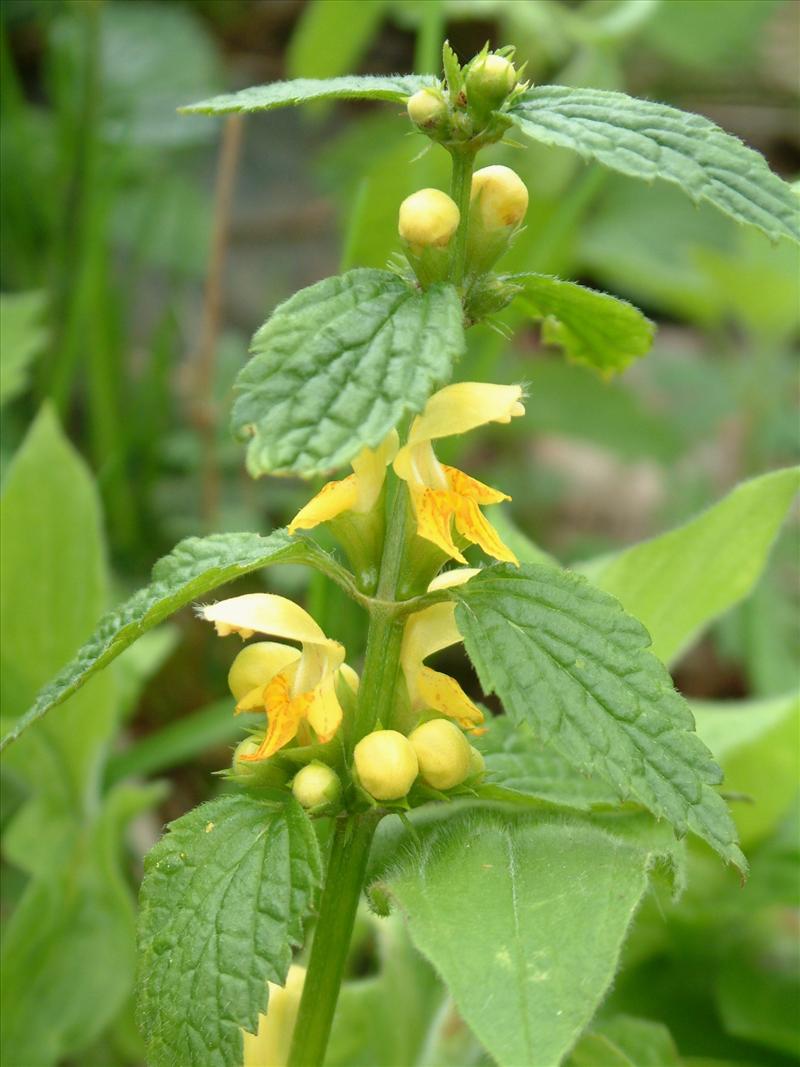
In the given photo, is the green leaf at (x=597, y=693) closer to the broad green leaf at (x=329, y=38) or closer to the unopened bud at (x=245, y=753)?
the unopened bud at (x=245, y=753)

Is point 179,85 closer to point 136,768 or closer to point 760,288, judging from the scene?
point 760,288

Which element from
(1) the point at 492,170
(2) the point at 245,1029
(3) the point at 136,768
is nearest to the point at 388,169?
(3) the point at 136,768

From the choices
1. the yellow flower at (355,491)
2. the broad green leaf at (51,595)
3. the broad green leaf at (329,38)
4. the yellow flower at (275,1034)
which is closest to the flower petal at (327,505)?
the yellow flower at (355,491)

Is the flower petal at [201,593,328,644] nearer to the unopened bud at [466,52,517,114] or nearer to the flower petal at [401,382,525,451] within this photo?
the flower petal at [401,382,525,451]

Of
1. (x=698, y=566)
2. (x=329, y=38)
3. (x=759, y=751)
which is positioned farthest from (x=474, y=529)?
(x=329, y=38)

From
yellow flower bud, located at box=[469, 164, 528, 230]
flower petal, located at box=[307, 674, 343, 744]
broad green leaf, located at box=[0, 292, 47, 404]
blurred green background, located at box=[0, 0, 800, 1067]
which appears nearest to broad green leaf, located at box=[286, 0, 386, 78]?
blurred green background, located at box=[0, 0, 800, 1067]

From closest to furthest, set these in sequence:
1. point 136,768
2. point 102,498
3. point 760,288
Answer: point 136,768 → point 102,498 → point 760,288

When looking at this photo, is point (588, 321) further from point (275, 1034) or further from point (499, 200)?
point (275, 1034)
